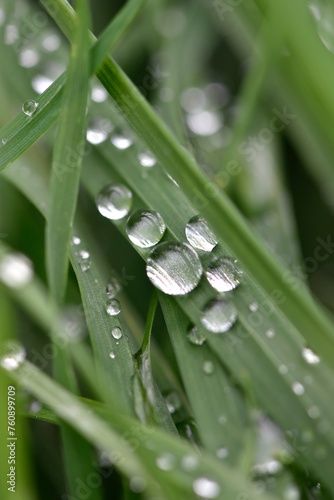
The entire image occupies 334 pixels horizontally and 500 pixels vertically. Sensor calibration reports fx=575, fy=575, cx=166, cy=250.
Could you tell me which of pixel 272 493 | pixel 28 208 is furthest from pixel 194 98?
pixel 272 493

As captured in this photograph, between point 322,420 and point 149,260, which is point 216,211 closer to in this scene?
point 149,260

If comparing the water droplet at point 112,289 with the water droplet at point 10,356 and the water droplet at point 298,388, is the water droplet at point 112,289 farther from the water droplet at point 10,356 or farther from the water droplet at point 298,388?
the water droplet at point 298,388

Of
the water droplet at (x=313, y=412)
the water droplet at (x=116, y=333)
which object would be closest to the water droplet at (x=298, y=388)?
the water droplet at (x=313, y=412)

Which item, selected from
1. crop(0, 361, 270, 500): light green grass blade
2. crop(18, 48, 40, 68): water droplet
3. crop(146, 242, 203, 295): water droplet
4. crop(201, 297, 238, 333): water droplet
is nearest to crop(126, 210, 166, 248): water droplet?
crop(146, 242, 203, 295): water droplet

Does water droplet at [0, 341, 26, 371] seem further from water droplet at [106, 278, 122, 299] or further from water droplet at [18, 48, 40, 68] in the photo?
water droplet at [18, 48, 40, 68]

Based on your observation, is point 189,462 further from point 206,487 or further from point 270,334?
point 270,334

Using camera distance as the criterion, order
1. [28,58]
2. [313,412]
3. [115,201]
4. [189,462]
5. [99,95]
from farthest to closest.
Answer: [28,58] < [99,95] < [115,201] < [313,412] < [189,462]

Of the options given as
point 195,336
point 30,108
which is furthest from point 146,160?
point 195,336

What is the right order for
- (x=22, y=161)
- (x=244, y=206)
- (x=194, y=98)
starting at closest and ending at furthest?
(x=22, y=161) < (x=244, y=206) < (x=194, y=98)
